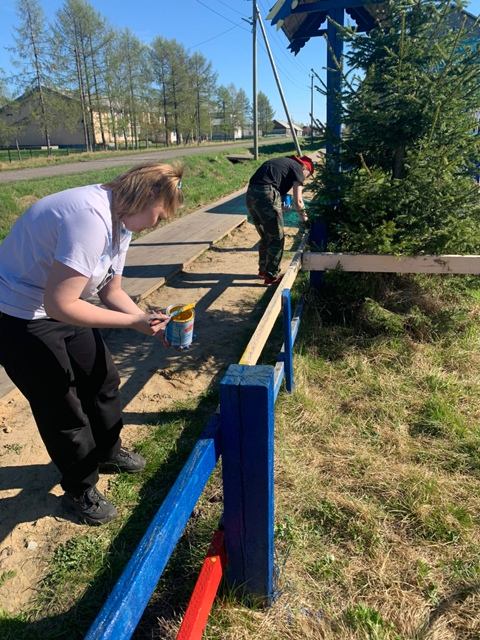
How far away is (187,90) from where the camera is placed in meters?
57.2

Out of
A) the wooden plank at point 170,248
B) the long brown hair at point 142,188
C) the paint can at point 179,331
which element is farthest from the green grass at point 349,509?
the wooden plank at point 170,248

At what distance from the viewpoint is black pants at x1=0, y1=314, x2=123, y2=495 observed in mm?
1955

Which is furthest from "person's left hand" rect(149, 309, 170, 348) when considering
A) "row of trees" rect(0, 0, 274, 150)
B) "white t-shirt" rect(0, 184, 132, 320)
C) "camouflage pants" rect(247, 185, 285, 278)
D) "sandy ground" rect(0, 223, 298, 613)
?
"row of trees" rect(0, 0, 274, 150)

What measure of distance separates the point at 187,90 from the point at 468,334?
61.3 metres

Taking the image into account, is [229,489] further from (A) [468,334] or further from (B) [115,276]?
(A) [468,334]

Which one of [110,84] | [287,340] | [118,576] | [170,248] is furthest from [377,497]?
[110,84]

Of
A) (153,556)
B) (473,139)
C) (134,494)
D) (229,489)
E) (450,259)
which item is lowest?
(134,494)

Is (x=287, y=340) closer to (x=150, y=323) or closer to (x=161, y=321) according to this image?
(x=161, y=321)

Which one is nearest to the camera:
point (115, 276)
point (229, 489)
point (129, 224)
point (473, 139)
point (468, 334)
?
point (229, 489)

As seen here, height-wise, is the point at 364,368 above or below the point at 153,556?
below

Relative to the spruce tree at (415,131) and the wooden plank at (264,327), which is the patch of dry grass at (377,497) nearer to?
the wooden plank at (264,327)

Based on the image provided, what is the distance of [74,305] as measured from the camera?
1676mm

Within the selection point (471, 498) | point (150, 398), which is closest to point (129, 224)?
point (150, 398)

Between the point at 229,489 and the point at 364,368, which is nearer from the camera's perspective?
the point at 229,489
